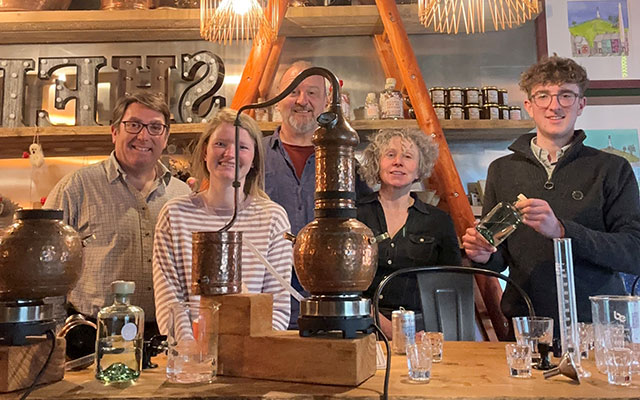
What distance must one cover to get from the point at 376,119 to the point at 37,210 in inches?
86.4

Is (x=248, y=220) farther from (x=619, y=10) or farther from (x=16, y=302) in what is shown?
(x=619, y=10)

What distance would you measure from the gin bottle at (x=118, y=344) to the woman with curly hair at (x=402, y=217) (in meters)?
1.27

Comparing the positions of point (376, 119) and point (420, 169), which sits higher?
point (376, 119)

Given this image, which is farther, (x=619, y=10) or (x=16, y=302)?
(x=619, y=10)

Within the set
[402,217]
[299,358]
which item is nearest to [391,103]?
[402,217]

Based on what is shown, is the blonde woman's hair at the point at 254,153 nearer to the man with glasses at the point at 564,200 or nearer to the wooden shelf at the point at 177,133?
the man with glasses at the point at 564,200

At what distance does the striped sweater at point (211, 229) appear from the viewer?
1326 mm

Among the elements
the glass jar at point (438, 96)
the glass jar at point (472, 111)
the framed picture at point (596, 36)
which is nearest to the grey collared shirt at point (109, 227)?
the glass jar at point (438, 96)

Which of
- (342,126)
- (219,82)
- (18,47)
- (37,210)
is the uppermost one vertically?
(18,47)

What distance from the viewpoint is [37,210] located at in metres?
0.84

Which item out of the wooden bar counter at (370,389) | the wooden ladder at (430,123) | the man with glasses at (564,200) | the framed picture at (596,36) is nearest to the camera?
the wooden bar counter at (370,389)

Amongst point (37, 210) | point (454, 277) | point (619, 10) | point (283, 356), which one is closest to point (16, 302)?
point (37, 210)

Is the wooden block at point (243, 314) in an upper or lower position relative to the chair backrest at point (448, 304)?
upper

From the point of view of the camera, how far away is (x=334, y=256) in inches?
32.6
